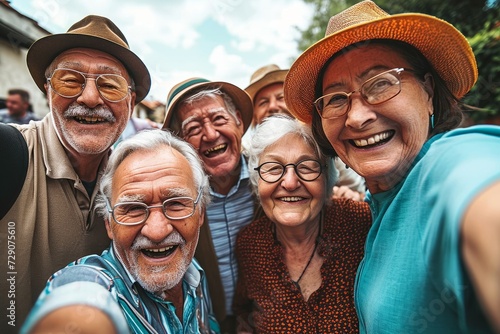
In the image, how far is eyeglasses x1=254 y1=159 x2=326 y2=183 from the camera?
7.09 ft

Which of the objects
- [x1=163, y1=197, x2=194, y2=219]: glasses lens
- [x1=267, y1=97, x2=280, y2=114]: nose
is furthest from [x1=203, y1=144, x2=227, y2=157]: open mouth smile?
[x1=267, y1=97, x2=280, y2=114]: nose

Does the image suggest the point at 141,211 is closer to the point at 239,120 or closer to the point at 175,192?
the point at 175,192

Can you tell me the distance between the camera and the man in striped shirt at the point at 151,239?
1.59m

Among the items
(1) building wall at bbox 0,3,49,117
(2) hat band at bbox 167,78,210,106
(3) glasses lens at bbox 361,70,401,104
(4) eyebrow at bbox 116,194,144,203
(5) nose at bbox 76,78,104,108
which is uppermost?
(1) building wall at bbox 0,3,49,117

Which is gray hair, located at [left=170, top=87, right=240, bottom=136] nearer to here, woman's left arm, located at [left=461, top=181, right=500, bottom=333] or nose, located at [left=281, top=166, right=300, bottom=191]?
nose, located at [left=281, top=166, right=300, bottom=191]

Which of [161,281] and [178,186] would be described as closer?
[161,281]

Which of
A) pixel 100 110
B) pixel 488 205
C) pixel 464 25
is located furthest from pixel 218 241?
pixel 464 25

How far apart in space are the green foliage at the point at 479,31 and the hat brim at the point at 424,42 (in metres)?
2.98

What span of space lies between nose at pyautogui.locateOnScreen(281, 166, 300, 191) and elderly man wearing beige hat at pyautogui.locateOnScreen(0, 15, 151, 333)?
123 cm

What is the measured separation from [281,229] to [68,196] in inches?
58.1

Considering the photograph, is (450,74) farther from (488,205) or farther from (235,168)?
(235,168)

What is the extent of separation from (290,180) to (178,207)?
770 mm

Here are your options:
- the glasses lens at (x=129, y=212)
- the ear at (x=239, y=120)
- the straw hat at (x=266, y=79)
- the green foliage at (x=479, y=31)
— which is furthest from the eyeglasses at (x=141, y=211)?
the green foliage at (x=479, y=31)

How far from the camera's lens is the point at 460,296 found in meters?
0.83
